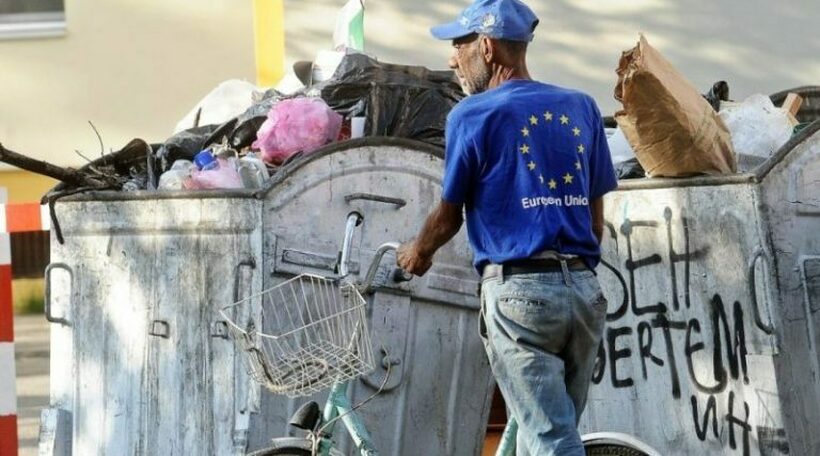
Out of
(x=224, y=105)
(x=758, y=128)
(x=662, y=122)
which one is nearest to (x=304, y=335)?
(x=662, y=122)

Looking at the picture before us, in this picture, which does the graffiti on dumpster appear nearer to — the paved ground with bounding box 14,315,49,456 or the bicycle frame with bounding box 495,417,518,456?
the bicycle frame with bounding box 495,417,518,456

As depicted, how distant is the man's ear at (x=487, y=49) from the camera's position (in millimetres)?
4691

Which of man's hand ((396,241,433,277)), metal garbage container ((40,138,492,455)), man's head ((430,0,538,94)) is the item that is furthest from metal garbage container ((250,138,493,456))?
man's head ((430,0,538,94))

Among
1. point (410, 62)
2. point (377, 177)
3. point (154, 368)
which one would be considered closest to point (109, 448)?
point (154, 368)

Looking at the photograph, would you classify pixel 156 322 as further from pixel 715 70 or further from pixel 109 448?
pixel 715 70

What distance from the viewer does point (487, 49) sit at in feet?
15.4

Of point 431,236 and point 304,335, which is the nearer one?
point 431,236

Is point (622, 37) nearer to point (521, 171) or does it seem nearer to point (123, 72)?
point (123, 72)

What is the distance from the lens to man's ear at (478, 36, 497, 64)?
15.4 feet

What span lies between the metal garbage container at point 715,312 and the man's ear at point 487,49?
1.13m

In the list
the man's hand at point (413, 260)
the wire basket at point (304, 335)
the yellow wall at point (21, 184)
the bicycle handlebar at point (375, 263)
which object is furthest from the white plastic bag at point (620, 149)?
the yellow wall at point (21, 184)

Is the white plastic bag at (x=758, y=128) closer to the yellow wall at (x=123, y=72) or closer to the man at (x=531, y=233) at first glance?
the man at (x=531, y=233)

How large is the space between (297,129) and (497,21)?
1.63 metres

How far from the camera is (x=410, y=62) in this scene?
10.2 m
